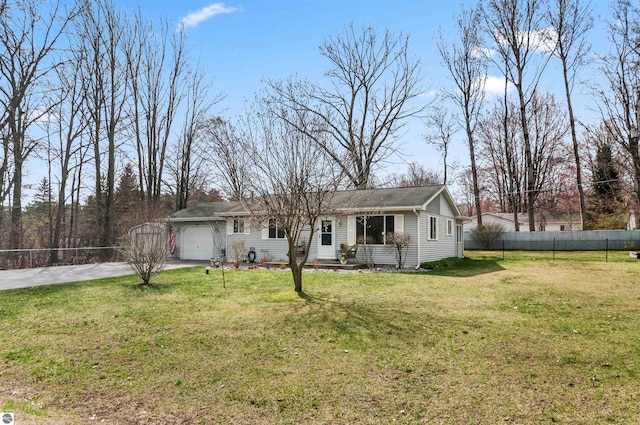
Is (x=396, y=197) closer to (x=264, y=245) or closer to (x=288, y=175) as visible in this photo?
(x=264, y=245)

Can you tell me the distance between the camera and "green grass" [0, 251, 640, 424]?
12.1 ft

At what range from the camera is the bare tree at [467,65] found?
27297mm

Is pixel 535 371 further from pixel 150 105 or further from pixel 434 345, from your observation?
pixel 150 105

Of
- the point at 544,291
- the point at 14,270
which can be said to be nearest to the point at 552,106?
the point at 544,291

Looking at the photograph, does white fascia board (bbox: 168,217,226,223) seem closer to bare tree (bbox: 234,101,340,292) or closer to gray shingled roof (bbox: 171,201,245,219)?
gray shingled roof (bbox: 171,201,245,219)

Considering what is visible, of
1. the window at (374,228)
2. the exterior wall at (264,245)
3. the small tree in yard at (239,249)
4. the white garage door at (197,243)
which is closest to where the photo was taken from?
the window at (374,228)

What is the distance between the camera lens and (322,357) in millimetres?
5082

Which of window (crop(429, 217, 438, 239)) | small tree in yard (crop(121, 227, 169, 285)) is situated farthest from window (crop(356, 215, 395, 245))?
small tree in yard (crop(121, 227, 169, 285))

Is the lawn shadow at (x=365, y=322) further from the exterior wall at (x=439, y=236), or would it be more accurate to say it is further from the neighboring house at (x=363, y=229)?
the exterior wall at (x=439, y=236)

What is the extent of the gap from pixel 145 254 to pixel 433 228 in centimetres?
1109

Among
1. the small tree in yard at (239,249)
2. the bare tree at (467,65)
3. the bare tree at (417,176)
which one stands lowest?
the small tree in yard at (239,249)

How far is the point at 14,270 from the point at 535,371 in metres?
16.5

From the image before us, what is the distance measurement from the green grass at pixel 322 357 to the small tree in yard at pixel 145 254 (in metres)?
1.11

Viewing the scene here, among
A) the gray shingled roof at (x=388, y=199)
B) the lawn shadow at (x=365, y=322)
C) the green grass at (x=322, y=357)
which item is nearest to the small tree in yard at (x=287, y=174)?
the lawn shadow at (x=365, y=322)
